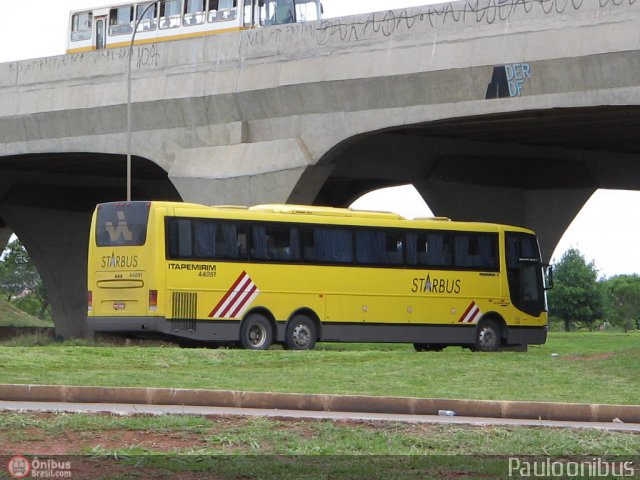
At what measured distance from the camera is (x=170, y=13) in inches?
1799

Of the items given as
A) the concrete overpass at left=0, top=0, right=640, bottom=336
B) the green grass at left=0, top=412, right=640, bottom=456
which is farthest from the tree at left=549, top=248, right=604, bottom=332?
the green grass at left=0, top=412, right=640, bottom=456

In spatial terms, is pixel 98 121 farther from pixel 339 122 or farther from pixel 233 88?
pixel 339 122

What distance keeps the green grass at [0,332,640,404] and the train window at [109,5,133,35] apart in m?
23.9

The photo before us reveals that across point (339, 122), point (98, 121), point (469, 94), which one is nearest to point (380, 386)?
point (469, 94)

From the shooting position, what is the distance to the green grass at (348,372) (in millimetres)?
17750

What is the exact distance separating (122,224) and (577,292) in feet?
253

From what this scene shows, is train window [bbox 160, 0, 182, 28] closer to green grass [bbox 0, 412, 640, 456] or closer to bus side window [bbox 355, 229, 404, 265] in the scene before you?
bus side window [bbox 355, 229, 404, 265]

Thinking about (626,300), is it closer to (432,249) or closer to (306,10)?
(306,10)

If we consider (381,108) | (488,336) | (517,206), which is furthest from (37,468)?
(517,206)

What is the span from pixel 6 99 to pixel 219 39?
9.64 meters

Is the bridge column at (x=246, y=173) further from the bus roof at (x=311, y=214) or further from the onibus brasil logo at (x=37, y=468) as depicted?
the onibus brasil logo at (x=37, y=468)

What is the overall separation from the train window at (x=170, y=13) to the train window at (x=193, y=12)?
24 centimetres

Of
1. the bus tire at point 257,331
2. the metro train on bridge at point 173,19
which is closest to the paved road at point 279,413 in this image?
the bus tire at point 257,331

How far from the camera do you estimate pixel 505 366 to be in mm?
22641
